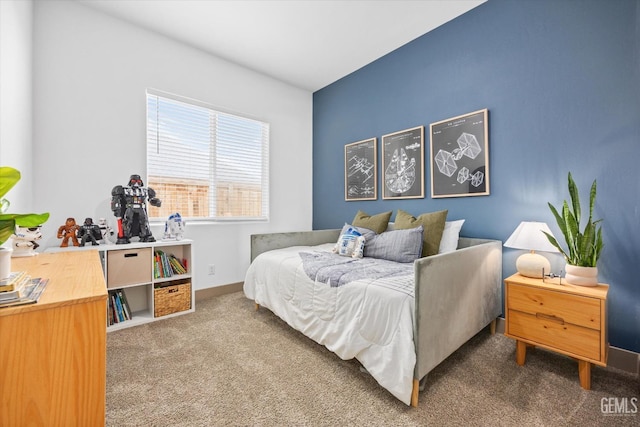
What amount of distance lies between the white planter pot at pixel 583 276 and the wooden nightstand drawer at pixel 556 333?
0.85 feet

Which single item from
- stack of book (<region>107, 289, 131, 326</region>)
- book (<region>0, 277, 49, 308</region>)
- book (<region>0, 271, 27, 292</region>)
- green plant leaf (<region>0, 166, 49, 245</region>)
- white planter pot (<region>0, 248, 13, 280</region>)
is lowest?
stack of book (<region>107, 289, 131, 326</region>)

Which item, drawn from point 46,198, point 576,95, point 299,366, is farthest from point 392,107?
point 46,198

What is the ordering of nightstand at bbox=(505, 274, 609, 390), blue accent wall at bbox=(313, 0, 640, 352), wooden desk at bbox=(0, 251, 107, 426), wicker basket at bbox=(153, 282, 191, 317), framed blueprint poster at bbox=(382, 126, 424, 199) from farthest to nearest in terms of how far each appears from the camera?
framed blueprint poster at bbox=(382, 126, 424, 199)
wicker basket at bbox=(153, 282, 191, 317)
blue accent wall at bbox=(313, 0, 640, 352)
nightstand at bbox=(505, 274, 609, 390)
wooden desk at bbox=(0, 251, 107, 426)

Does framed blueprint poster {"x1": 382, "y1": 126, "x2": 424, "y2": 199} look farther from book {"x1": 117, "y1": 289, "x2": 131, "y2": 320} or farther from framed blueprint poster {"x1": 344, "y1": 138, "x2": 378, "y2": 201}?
book {"x1": 117, "y1": 289, "x2": 131, "y2": 320}

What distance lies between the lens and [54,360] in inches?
29.0

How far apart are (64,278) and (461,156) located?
2761mm

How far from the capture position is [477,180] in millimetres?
2336

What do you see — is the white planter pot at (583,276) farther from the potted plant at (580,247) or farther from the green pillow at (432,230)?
the green pillow at (432,230)

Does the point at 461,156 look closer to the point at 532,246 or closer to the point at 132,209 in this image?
the point at 532,246

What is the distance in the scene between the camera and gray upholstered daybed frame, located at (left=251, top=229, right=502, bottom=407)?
133 cm

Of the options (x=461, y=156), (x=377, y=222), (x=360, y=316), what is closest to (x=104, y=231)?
(x=360, y=316)

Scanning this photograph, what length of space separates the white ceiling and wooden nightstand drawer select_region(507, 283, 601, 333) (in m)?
2.33

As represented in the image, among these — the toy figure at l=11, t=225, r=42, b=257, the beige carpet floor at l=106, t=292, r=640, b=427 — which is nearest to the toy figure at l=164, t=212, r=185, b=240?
the beige carpet floor at l=106, t=292, r=640, b=427

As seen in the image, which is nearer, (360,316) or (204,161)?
(360,316)
